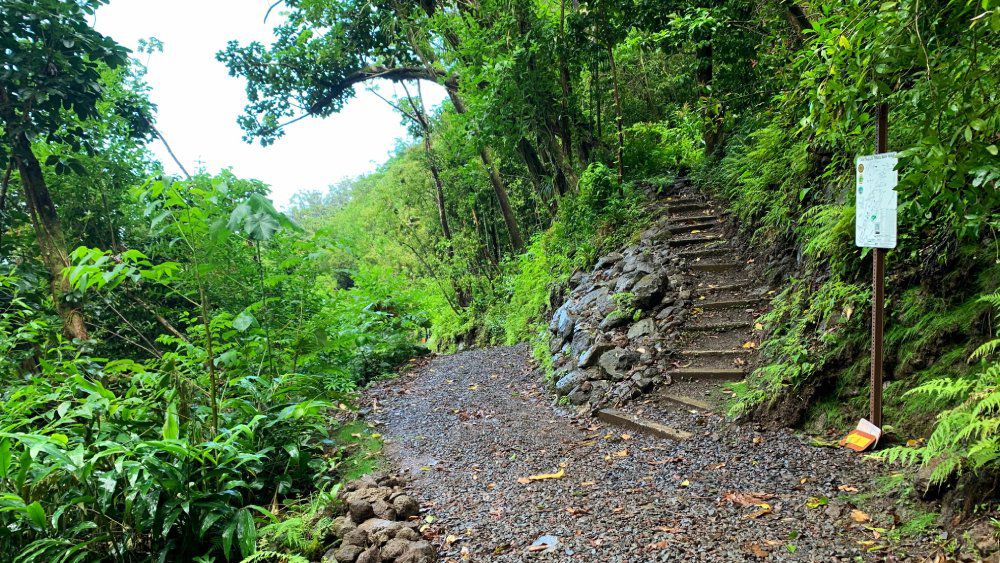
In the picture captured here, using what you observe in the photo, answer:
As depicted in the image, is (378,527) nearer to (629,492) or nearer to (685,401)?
(629,492)

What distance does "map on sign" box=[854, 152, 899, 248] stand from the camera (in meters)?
2.83

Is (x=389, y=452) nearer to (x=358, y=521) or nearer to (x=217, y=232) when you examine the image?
(x=358, y=521)

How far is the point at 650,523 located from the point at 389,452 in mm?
2366

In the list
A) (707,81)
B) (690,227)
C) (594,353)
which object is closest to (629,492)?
(594,353)

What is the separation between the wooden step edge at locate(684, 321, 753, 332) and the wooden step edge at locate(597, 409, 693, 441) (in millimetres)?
1291

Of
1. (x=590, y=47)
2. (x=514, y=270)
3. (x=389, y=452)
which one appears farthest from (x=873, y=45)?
(x=514, y=270)

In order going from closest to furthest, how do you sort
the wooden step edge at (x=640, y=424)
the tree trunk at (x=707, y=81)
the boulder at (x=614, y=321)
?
the wooden step edge at (x=640, y=424)
the boulder at (x=614, y=321)
the tree trunk at (x=707, y=81)

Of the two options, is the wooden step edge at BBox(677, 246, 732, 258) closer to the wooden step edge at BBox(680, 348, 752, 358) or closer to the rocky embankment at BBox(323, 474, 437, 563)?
the wooden step edge at BBox(680, 348, 752, 358)

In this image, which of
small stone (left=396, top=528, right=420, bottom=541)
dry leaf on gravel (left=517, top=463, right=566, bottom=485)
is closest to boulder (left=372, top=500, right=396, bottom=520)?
small stone (left=396, top=528, right=420, bottom=541)

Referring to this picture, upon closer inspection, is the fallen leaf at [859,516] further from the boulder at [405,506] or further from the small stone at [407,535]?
the boulder at [405,506]

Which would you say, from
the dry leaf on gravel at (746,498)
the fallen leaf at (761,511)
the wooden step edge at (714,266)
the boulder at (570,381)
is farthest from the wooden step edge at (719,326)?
the fallen leaf at (761,511)

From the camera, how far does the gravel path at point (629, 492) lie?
7.59 feet

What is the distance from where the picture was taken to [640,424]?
4074 millimetres

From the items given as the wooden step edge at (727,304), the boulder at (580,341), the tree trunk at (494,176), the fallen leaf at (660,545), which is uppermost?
the tree trunk at (494,176)
